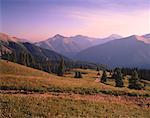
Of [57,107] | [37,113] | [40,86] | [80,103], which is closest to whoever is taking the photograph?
[37,113]

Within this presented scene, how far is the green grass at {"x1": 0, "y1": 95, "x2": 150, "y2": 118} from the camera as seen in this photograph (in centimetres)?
2707

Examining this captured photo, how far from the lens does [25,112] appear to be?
2717 centimetres

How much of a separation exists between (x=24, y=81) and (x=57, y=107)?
19.2 metres

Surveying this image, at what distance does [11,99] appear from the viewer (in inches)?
1220

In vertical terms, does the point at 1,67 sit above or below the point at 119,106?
above

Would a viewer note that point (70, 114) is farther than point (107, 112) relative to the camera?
No

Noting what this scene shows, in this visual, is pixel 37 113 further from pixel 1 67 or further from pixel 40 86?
pixel 1 67

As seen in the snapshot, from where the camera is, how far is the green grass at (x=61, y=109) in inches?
1066

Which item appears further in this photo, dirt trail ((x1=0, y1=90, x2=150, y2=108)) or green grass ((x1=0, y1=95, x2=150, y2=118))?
dirt trail ((x1=0, y1=90, x2=150, y2=108))

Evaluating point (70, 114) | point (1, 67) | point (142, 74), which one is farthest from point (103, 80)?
point (70, 114)

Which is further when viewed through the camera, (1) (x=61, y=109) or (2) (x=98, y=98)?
(2) (x=98, y=98)

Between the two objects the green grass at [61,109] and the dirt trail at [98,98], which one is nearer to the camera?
the green grass at [61,109]

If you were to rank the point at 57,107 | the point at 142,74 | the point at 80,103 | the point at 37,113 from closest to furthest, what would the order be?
the point at 37,113, the point at 57,107, the point at 80,103, the point at 142,74

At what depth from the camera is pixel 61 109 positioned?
29.7m
